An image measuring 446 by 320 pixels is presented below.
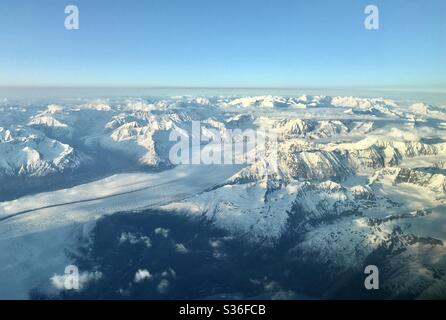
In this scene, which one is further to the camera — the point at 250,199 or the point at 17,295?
the point at 250,199

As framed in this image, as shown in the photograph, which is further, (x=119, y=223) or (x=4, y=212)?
(x=4, y=212)

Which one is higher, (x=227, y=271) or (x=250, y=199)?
(x=250, y=199)

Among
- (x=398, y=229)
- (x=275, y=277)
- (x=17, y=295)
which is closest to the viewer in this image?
(x=17, y=295)

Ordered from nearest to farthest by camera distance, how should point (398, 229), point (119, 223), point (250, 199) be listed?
point (398, 229)
point (119, 223)
point (250, 199)

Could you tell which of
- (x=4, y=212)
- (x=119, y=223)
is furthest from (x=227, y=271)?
(x=4, y=212)

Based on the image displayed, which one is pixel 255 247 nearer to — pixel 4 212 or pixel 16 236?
pixel 16 236
